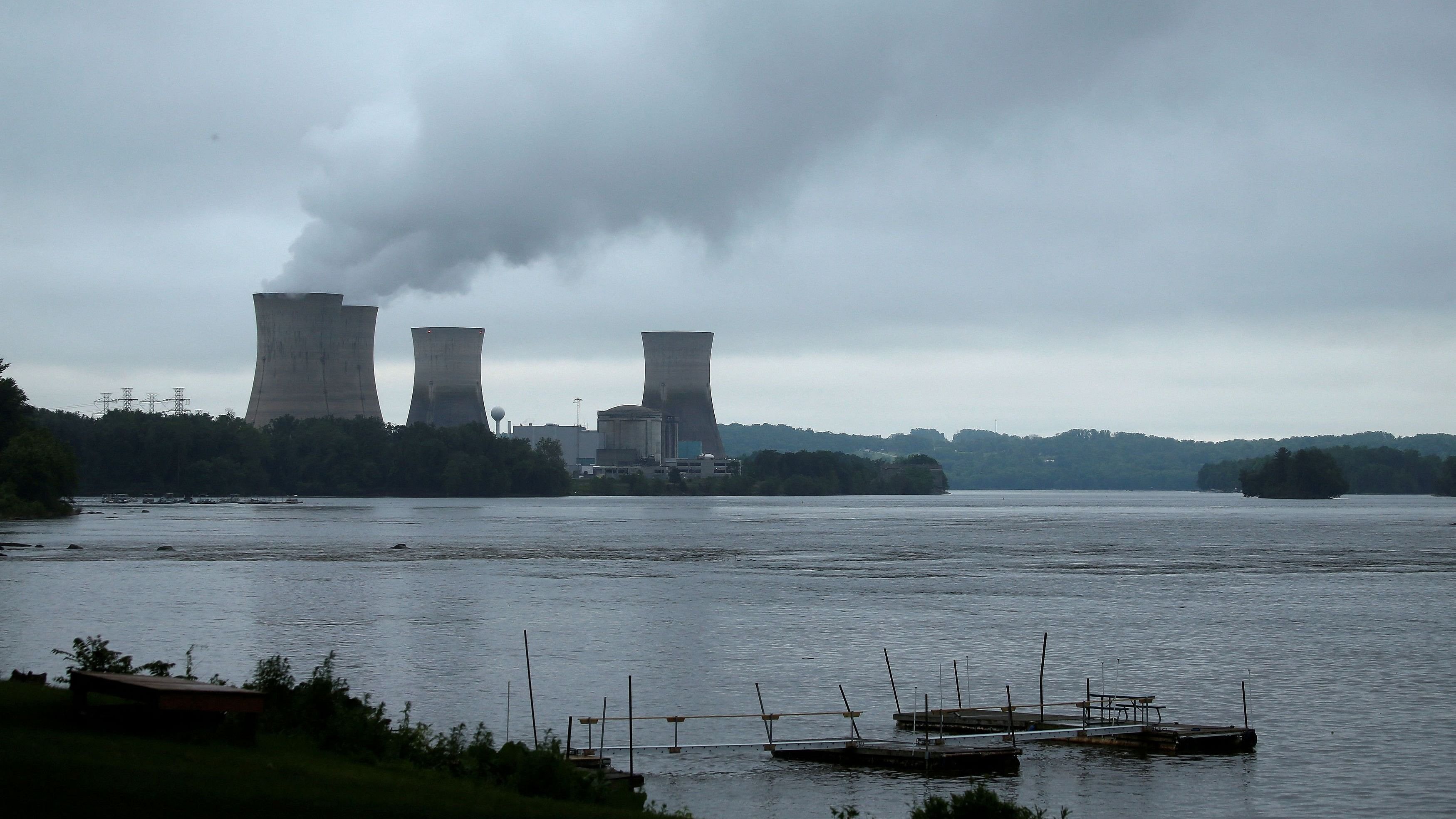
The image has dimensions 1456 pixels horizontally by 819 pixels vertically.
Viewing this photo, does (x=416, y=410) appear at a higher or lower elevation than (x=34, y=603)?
higher

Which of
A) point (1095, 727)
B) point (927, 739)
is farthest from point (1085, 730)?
point (927, 739)

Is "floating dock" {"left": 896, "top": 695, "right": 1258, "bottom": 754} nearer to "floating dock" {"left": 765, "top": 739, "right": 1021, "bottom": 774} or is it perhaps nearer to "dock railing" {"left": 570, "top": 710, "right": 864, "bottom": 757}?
"floating dock" {"left": 765, "top": 739, "right": 1021, "bottom": 774}

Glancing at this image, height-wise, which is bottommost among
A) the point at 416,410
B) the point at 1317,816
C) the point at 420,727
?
the point at 1317,816

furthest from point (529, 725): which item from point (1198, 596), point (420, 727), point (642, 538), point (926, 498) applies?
point (926, 498)

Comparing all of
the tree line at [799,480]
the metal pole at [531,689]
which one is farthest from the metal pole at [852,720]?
the tree line at [799,480]

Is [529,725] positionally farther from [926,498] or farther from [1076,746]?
[926,498]

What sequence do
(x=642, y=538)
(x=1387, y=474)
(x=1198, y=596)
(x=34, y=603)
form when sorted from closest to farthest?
(x=34, y=603) → (x=1198, y=596) → (x=642, y=538) → (x=1387, y=474)

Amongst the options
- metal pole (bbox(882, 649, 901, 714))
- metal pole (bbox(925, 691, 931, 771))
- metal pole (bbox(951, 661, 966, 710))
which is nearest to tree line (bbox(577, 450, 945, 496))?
metal pole (bbox(951, 661, 966, 710))

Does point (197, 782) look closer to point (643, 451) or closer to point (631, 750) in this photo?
point (631, 750)
